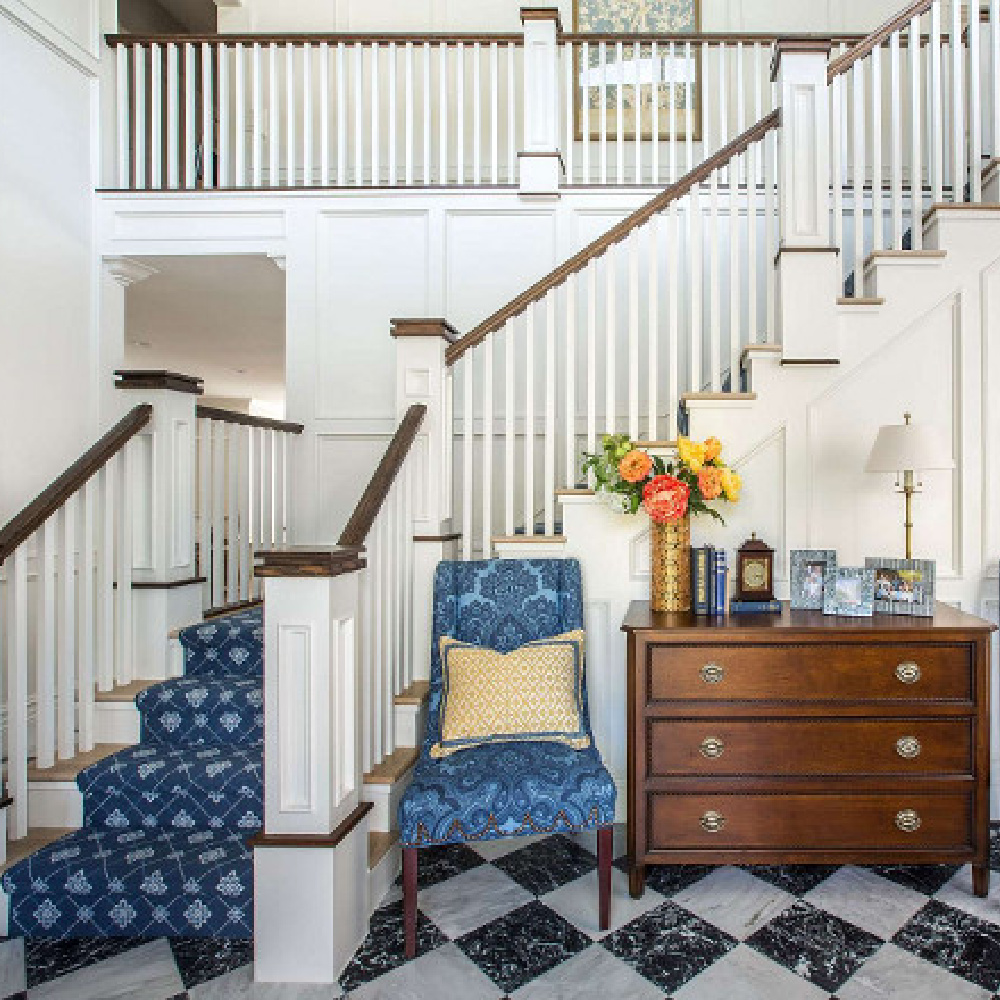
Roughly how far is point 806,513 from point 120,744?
2687 millimetres

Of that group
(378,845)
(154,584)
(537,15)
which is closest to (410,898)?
(378,845)

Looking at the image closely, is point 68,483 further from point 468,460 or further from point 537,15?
point 537,15

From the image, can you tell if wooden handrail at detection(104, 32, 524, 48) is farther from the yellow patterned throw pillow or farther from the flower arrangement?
the yellow patterned throw pillow

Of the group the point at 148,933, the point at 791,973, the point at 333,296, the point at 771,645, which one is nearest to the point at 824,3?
the point at 333,296

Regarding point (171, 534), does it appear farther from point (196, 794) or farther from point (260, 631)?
point (196, 794)

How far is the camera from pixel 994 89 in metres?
2.96

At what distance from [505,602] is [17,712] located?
63.0 inches

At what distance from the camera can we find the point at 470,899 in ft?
7.93

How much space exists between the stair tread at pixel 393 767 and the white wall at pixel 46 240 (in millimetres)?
2270

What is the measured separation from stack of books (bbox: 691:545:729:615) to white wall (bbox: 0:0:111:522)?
122 inches

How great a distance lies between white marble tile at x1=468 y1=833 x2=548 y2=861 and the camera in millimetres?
2729

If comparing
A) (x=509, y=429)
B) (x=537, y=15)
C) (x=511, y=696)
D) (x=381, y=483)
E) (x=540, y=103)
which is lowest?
(x=511, y=696)

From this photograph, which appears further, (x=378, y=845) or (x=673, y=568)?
(x=673, y=568)

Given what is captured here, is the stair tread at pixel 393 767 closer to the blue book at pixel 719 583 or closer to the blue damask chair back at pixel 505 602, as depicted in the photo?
the blue damask chair back at pixel 505 602
